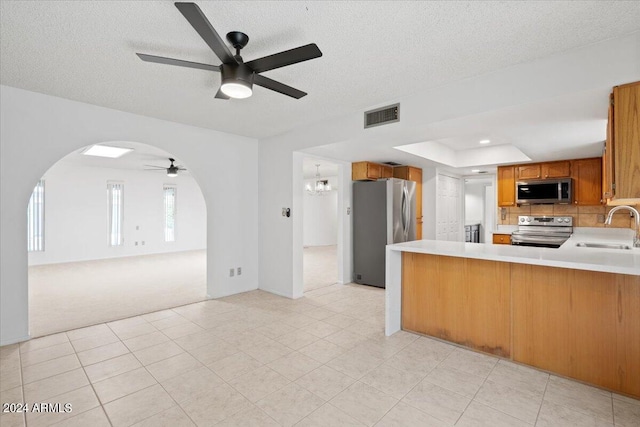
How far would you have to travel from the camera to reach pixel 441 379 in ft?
7.70

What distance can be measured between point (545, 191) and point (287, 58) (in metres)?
5.06

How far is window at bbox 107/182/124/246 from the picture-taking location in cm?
842

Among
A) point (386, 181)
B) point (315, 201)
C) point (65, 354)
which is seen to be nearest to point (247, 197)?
point (386, 181)

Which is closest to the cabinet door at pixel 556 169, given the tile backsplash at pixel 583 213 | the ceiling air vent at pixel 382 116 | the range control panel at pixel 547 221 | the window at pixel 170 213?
the tile backsplash at pixel 583 213

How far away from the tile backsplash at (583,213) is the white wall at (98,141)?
4557 mm

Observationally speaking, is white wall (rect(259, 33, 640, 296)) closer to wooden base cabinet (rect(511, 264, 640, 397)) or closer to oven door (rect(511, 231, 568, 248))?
wooden base cabinet (rect(511, 264, 640, 397))

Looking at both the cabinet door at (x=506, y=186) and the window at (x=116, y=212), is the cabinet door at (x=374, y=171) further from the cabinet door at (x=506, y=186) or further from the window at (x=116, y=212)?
the window at (x=116, y=212)

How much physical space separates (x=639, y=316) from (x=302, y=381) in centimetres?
244

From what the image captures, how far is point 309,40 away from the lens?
86.6 inches

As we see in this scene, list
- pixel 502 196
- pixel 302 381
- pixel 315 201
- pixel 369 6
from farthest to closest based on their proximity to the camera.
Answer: pixel 315 201 → pixel 502 196 → pixel 302 381 → pixel 369 6

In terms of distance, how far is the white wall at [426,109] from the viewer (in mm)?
2189

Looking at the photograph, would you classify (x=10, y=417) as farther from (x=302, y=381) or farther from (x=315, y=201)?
(x=315, y=201)

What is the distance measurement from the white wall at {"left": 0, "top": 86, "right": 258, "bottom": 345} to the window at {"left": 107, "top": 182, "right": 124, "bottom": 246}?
561 centimetres

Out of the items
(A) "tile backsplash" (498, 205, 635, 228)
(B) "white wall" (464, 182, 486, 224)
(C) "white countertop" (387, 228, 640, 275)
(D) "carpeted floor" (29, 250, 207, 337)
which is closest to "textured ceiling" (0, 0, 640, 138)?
(C) "white countertop" (387, 228, 640, 275)
